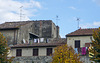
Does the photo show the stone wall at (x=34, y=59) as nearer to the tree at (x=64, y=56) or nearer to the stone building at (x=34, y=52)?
the stone building at (x=34, y=52)

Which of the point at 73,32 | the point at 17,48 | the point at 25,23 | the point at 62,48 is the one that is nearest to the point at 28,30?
the point at 25,23

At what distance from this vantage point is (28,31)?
64.1 m

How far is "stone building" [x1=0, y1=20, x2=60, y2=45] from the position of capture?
59.6 meters

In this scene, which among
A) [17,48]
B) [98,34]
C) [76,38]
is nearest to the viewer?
[98,34]

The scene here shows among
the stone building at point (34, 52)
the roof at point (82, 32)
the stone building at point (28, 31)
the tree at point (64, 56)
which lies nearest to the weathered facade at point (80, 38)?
the roof at point (82, 32)

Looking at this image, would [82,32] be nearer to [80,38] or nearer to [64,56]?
[80,38]

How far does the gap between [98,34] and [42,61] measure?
14.7 metres

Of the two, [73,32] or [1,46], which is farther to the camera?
[73,32]

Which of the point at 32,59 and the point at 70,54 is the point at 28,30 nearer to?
the point at 32,59

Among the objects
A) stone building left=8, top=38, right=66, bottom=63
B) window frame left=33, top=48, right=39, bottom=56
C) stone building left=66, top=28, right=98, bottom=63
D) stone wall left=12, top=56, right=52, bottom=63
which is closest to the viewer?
stone building left=66, top=28, right=98, bottom=63

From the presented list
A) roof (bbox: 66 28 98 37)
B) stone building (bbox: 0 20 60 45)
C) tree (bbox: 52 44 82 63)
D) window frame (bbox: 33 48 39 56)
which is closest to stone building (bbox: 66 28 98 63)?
roof (bbox: 66 28 98 37)

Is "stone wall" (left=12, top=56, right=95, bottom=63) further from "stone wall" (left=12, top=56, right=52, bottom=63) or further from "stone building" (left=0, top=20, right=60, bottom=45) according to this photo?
"stone building" (left=0, top=20, right=60, bottom=45)

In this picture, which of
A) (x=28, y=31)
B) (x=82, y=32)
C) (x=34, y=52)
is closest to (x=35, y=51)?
(x=34, y=52)

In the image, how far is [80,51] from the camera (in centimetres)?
5072
